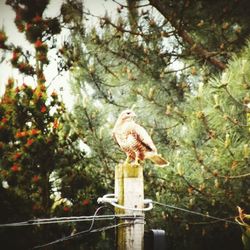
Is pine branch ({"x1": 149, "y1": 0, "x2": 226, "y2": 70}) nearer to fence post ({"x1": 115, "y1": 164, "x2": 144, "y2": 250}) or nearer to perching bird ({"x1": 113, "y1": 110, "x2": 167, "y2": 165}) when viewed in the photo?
perching bird ({"x1": 113, "y1": 110, "x2": 167, "y2": 165})

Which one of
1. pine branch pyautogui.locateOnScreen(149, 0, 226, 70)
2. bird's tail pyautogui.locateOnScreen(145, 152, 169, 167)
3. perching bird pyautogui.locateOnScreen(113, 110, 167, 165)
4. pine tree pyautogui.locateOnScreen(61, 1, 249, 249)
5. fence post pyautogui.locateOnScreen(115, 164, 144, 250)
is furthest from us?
pine branch pyautogui.locateOnScreen(149, 0, 226, 70)

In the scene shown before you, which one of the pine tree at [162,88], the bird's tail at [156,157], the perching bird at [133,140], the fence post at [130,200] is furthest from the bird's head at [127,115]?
the pine tree at [162,88]

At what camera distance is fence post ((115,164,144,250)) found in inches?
71.1

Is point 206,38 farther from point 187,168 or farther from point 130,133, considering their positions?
point 130,133

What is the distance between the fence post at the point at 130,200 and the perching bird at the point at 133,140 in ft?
1.24

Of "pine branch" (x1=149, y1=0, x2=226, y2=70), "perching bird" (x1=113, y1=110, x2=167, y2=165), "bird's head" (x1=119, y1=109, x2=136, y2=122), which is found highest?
"pine branch" (x1=149, y1=0, x2=226, y2=70)

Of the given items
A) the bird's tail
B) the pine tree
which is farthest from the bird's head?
the pine tree

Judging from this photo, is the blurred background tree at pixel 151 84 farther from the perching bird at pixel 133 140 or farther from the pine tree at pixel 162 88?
the perching bird at pixel 133 140

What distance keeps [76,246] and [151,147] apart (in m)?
2.56

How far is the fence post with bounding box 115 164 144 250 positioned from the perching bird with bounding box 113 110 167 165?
38 cm

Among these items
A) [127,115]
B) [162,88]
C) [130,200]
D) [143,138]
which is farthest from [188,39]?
[130,200]

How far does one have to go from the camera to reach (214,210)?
414 centimetres

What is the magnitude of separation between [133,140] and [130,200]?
21.2 inches

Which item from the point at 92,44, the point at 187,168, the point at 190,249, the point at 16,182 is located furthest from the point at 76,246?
the point at 92,44
